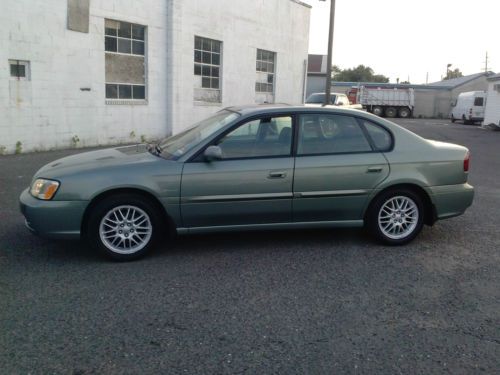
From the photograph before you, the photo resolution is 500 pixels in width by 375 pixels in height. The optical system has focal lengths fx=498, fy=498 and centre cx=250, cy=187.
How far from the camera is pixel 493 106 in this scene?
28328mm

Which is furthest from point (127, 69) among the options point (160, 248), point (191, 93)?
point (160, 248)

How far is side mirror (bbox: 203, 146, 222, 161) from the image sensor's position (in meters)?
4.77

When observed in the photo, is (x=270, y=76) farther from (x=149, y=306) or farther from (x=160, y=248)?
(x=149, y=306)

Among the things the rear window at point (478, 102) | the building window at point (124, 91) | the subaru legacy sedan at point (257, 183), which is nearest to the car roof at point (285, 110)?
the subaru legacy sedan at point (257, 183)

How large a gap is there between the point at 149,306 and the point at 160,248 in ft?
4.67

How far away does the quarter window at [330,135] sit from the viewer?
516 centimetres

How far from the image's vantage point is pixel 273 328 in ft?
11.6

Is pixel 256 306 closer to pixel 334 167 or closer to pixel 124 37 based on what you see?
pixel 334 167

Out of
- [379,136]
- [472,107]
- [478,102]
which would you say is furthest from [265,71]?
[478,102]

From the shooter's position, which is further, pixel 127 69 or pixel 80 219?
pixel 127 69

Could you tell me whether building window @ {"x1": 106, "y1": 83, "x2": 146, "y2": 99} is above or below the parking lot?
above

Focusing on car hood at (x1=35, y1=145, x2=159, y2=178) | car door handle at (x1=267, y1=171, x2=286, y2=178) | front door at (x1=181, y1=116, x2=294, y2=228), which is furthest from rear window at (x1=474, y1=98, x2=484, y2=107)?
car hood at (x1=35, y1=145, x2=159, y2=178)

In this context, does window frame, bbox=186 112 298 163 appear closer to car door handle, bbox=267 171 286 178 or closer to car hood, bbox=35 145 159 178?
car door handle, bbox=267 171 286 178

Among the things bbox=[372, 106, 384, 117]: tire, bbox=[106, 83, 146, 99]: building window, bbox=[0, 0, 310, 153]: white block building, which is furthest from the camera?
bbox=[372, 106, 384, 117]: tire
